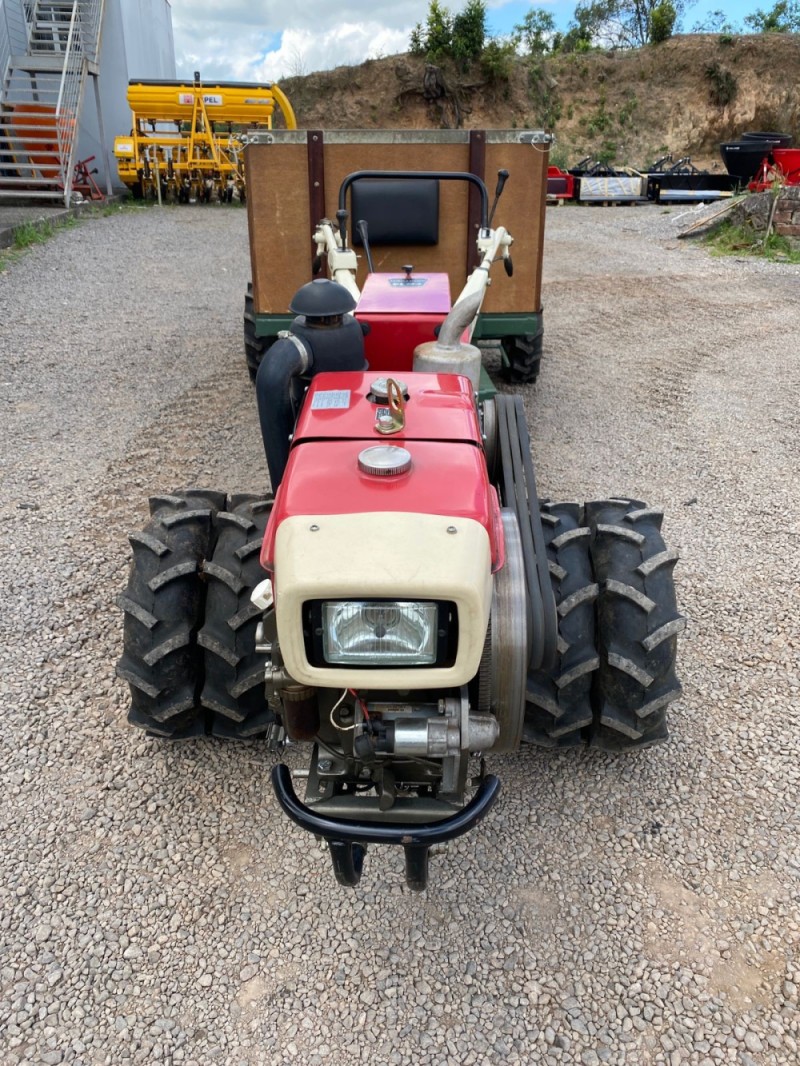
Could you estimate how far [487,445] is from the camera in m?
2.79

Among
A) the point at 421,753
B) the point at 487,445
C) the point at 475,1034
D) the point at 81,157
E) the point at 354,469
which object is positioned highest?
the point at 81,157

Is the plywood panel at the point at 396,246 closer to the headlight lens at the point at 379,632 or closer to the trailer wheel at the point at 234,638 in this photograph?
the trailer wheel at the point at 234,638

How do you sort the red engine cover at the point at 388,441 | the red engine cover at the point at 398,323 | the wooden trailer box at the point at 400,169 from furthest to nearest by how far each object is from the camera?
1. the wooden trailer box at the point at 400,169
2. the red engine cover at the point at 398,323
3. the red engine cover at the point at 388,441

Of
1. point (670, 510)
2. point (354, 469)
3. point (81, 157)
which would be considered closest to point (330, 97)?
point (81, 157)

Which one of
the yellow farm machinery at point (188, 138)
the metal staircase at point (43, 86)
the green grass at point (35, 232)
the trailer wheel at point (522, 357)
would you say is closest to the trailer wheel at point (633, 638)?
the trailer wheel at point (522, 357)

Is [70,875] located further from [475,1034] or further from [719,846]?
[719,846]

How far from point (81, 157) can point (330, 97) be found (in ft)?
46.4

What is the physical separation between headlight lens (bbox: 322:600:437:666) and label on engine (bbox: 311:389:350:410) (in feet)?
2.52

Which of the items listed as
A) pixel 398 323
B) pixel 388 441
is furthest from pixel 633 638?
pixel 398 323

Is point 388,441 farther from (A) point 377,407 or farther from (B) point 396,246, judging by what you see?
(B) point 396,246

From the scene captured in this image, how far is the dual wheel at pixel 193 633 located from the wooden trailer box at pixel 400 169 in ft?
10.6

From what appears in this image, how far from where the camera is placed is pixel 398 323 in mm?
3352

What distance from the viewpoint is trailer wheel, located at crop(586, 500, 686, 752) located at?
2.45 m

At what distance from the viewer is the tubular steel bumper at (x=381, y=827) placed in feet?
6.19
